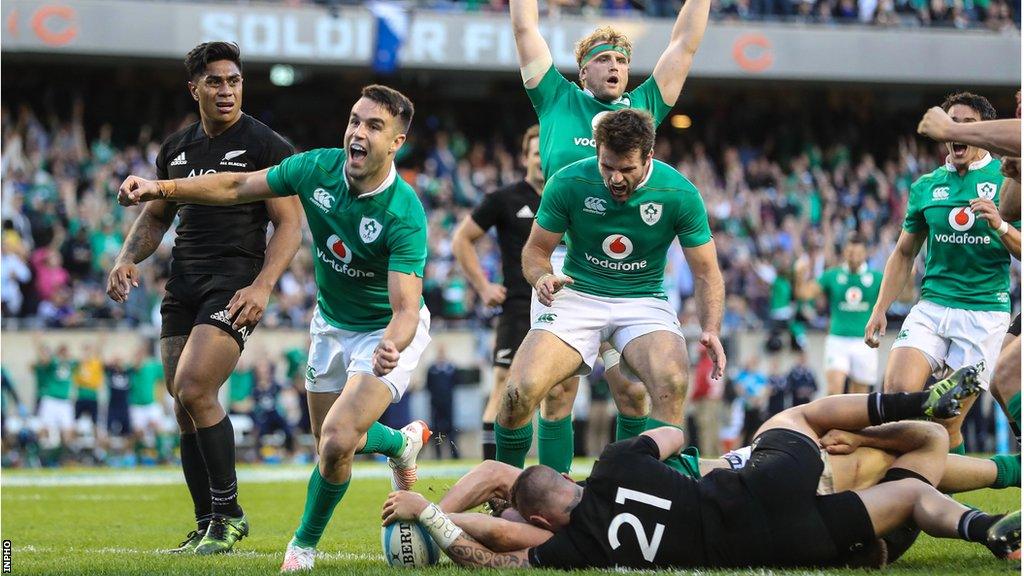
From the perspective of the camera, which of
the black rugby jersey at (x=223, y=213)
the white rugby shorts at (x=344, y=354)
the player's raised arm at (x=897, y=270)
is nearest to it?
the white rugby shorts at (x=344, y=354)

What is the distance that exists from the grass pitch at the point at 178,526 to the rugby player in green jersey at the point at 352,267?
21.7 inches

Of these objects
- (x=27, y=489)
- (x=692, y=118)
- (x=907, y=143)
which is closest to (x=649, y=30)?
(x=692, y=118)

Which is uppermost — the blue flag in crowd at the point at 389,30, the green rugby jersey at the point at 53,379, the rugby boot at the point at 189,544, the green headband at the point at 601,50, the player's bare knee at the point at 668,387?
the blue flag in crowd at the point at 389,30

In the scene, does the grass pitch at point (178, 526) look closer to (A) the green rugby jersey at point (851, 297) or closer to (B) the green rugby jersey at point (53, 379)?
(B) the green rugby jersey at point (53, 379)

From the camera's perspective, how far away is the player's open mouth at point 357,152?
6.87 metres

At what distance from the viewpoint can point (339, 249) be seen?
23.5ft

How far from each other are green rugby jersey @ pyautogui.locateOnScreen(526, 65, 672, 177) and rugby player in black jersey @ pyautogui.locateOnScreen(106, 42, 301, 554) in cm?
163

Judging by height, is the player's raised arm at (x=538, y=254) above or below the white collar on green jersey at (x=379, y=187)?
below

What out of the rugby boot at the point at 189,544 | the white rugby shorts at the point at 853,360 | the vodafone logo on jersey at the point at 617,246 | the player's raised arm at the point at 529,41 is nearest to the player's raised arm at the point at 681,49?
the player's raised arm at the point at 529,41

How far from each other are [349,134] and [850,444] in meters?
3.02

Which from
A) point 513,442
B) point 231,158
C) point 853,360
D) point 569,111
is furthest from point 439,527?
point 853,360

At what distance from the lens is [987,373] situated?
8.72 metres

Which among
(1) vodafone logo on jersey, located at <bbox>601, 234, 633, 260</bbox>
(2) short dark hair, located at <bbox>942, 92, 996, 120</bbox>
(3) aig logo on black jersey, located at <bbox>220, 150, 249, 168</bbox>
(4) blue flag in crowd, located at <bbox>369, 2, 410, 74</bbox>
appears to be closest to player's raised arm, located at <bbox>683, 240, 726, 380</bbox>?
(1) vodafone logo on jersey, located at <bbox>601, 234, 633, 260</bbox>

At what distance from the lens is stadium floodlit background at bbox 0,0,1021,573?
19.4 meters
